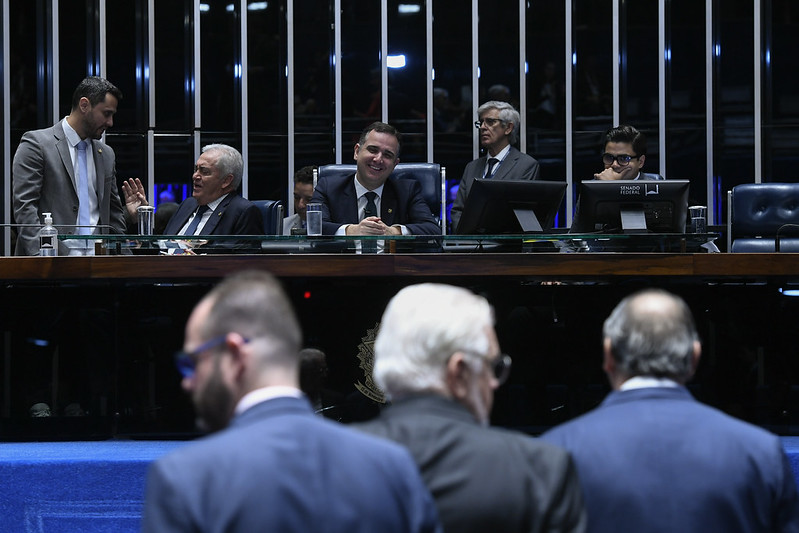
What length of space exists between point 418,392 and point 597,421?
343 millimetres

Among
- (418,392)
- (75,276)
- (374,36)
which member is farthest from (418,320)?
(374,36)

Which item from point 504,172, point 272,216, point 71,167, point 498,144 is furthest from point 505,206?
point 71,167

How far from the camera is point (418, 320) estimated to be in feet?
5.47

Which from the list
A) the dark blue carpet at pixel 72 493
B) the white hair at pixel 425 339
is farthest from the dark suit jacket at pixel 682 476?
the dark blue carpet at pixel 72 493

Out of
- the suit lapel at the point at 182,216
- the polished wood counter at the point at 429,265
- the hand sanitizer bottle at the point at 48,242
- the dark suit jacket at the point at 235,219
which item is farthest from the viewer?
the suit lapel at the point at 182,216

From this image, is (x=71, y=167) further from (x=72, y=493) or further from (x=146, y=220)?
(x=72, y=493)

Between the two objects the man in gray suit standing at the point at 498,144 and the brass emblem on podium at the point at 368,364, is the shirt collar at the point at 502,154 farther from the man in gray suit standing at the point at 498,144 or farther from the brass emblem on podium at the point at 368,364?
the brass emblem on podium at the point at 368,364

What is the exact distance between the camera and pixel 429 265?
3.45 m

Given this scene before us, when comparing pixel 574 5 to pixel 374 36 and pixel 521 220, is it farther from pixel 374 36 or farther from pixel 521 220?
pixel 521 220

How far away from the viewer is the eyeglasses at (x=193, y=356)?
1.41 meters

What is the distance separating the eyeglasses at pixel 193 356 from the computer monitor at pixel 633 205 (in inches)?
103

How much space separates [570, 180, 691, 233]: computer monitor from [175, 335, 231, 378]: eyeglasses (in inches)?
103

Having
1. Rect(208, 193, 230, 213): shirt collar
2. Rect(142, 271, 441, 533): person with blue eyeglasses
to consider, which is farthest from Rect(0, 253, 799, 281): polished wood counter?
Rect(142, 271, 441, 533): person with blue eyeglasses

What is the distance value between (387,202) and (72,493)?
1.94 meters
